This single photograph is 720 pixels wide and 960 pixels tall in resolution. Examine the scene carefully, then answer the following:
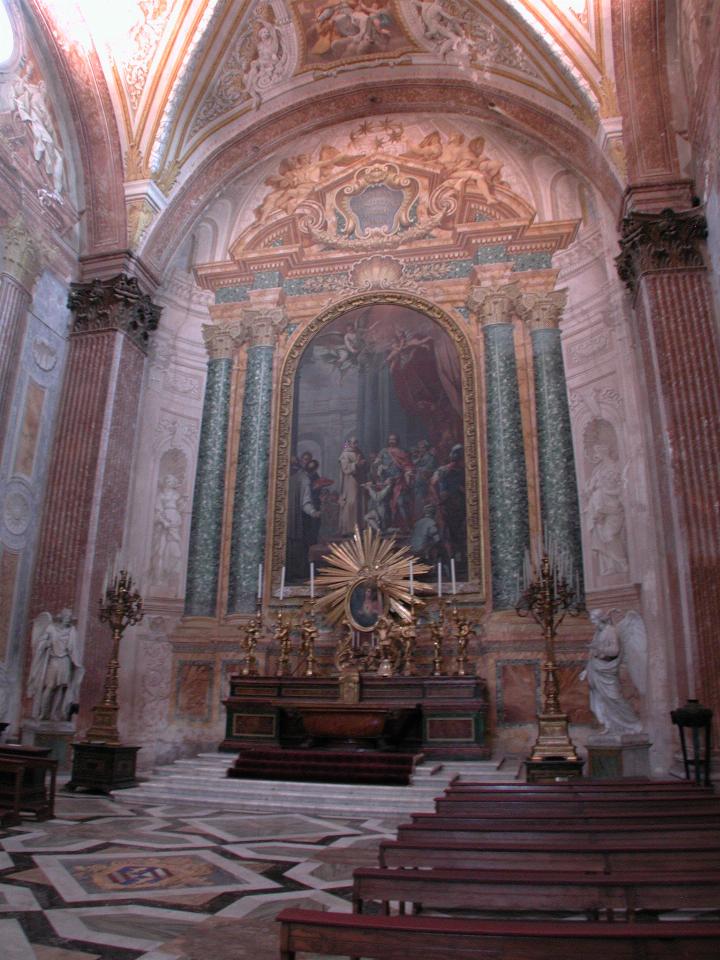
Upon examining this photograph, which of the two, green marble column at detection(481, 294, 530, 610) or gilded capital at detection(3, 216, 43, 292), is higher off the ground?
gilded capital at detection(3, 216, 43, 292)

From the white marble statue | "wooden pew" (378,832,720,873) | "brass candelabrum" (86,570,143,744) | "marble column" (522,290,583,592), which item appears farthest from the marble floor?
"marble column" (522,290,583,592)

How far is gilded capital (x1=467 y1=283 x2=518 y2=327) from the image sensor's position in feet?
40.2

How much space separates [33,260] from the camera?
11211mm

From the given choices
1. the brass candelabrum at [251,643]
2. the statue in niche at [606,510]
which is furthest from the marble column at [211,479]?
the statue in niche at [606,510]

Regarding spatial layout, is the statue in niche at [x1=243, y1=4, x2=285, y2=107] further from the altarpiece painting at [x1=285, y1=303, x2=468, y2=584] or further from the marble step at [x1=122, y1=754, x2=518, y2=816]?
the marble step at [x1=122, y1=754, x2=518, y2=816]

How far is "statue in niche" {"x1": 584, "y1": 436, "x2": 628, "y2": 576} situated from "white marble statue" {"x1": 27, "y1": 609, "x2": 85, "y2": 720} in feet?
23.1

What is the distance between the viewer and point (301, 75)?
13.7 metres

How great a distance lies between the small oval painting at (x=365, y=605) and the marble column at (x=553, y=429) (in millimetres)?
2549

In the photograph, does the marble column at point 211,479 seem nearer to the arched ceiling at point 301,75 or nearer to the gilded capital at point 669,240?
the arched ceiling at point 301,75

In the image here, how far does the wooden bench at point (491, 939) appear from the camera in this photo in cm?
164

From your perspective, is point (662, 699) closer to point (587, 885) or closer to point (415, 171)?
point (587, 885)

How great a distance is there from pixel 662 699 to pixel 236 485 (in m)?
6.96

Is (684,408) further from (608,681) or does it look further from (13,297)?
(13,297)

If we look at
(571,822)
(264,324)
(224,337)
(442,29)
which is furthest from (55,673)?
(442,29)
